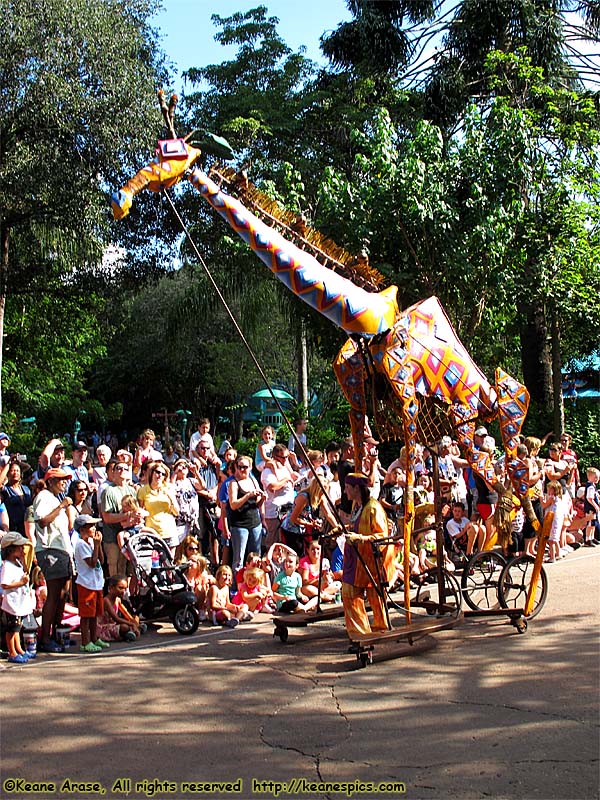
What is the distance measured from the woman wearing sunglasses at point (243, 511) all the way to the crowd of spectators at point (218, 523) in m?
0.02

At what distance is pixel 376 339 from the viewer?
8305 mm

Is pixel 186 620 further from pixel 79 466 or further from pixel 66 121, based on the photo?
pixel 66 121

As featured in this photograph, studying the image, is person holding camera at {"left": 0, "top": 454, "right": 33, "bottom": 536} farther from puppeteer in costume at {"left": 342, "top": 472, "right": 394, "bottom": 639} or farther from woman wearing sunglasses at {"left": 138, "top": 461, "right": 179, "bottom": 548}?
puppeteer in costume at {"left": 342, "top": 472, "right": 394, "bottom": 639}

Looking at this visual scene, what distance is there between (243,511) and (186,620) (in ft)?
7.24

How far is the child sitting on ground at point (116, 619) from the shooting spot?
9016 mm

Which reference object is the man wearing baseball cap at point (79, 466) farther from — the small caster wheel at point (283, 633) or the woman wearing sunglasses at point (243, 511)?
the small caster wheel at point (283, 633)

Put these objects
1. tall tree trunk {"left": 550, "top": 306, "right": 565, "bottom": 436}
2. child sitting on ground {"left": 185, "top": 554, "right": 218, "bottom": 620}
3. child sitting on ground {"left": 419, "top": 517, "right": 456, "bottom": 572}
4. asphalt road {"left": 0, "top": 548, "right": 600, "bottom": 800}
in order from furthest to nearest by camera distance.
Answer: tall tree trunk {"left": 550, "top": 306, "right": 565, "bottom": 436}
child sitting on ground {"left": 419, "top": 517, "right": 456, "bottom": 572}
child sitting on ground {"left": 185, "top": 554, "right": 218, "bottom": 620}
asphalt road {"left": 0, "top": 548, "right": 600, "bottom": 800}

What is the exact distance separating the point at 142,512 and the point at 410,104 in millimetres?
17763

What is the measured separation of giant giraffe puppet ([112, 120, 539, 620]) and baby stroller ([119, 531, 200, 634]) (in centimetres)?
239

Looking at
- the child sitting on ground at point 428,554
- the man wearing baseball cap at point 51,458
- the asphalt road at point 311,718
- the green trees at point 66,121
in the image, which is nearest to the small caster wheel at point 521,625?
the asphalt road at point 311,718

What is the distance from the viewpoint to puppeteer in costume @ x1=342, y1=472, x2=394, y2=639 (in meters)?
7.99

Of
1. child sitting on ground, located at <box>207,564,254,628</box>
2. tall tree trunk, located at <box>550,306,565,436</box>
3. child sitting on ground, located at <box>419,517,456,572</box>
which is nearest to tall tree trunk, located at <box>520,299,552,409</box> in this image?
tall tree trunk, located at <box>550,306,565,436</box>

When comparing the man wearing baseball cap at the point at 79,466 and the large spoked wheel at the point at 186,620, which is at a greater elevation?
the man wearing baseball cap at the point at 79,466

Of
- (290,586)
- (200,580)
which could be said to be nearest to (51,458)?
(200,580)
